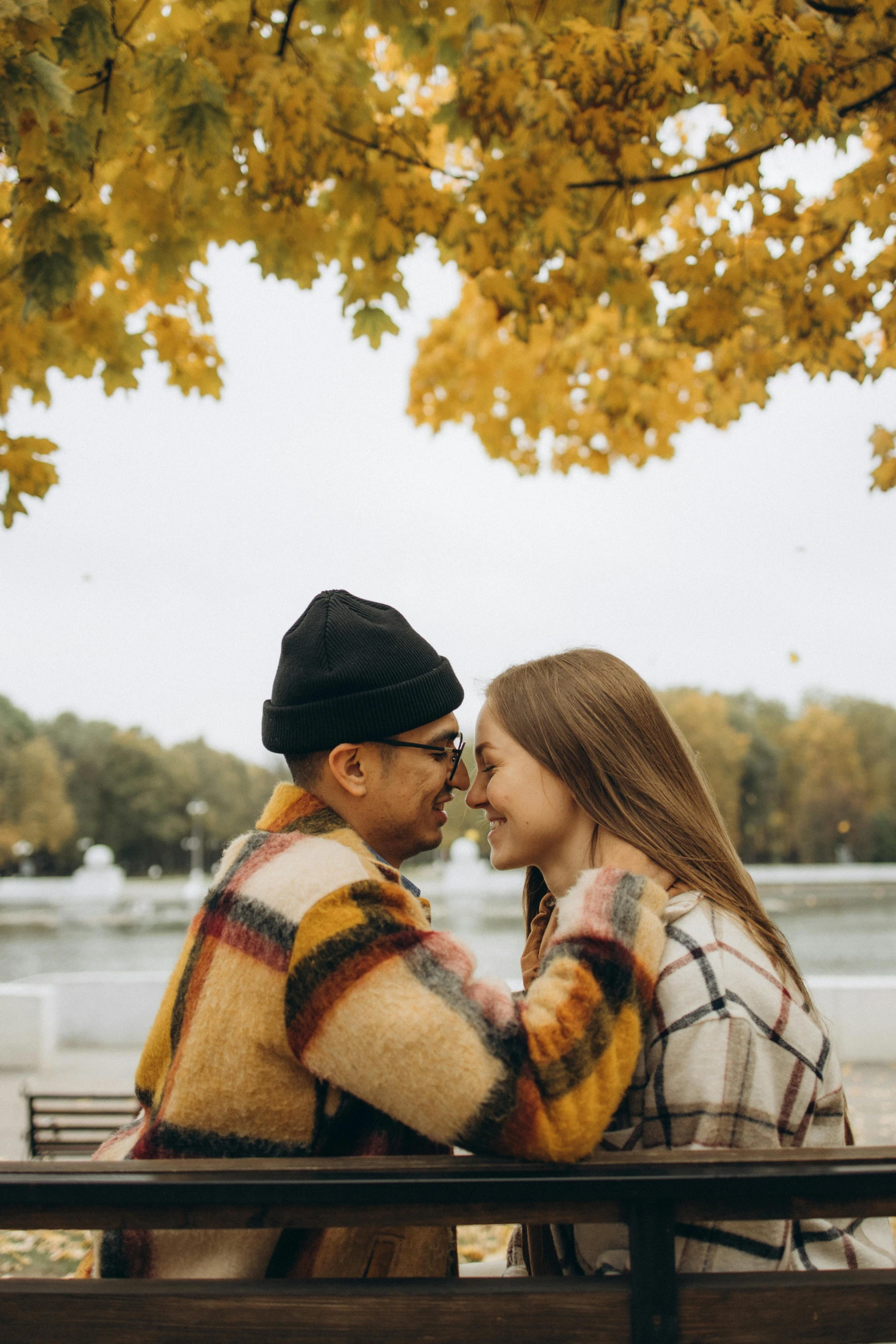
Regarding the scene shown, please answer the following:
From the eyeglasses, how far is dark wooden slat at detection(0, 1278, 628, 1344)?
908mm

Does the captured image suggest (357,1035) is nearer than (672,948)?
Yes

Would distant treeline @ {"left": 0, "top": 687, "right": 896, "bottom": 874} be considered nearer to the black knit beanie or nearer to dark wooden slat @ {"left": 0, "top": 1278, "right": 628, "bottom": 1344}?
the black knit beanie

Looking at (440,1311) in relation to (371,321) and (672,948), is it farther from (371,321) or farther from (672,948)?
(371,321)

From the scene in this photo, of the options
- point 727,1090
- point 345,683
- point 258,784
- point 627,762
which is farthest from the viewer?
point 258,784

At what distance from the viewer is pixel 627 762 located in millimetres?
2061

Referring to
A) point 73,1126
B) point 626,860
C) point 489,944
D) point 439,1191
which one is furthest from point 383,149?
point 489,944

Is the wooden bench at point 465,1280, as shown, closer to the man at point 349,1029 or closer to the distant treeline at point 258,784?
the man at point 349,1029

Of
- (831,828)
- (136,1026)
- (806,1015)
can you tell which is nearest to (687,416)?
(806,1015)

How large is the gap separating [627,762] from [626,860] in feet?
0.65

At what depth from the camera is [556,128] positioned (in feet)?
10.6

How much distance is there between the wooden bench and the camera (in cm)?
147

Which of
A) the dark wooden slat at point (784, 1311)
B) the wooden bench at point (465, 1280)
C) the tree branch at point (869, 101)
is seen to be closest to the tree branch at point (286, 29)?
the tree branch at point (869, 101)

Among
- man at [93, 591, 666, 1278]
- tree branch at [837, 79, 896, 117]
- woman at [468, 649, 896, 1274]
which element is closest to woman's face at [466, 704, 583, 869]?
woman at [468, 649, 896, 1274]

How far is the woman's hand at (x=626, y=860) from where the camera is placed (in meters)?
1.96
